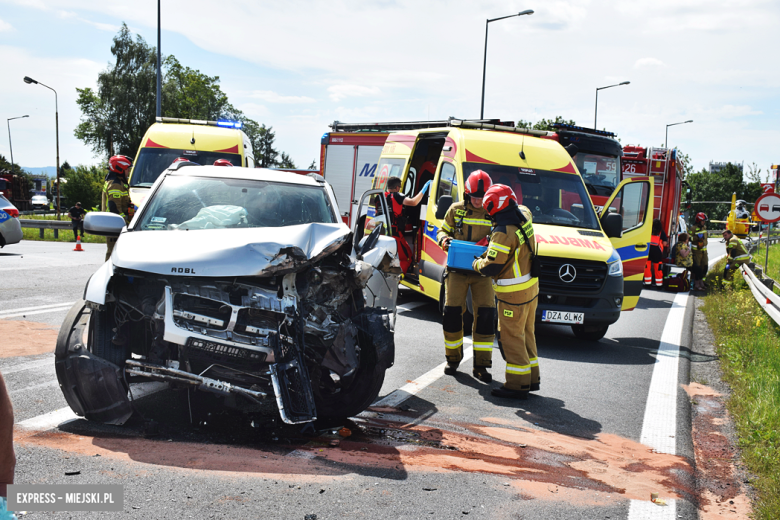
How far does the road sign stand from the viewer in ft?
52.1

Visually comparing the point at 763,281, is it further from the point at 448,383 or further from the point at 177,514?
the point at 177,514

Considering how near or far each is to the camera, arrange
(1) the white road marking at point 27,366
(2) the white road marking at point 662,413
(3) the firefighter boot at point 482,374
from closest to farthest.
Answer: (2) the white road marking at point 662,413 → (1) the white road marking at point 27,366 → (3) the firefighter boot at point 482,374

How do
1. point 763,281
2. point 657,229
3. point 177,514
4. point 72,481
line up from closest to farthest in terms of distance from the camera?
point 177,514 < point 72,481 < point 763,281 < point 657,229

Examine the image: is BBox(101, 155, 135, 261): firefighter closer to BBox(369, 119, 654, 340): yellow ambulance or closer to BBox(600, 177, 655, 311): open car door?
BBox(369, 119, 654, 340): yellow ambulance

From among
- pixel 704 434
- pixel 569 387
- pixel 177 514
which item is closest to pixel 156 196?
pixel 177 514

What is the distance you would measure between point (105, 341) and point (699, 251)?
52.1ft

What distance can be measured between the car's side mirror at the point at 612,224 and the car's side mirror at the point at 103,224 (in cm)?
660

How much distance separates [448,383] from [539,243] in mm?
2886

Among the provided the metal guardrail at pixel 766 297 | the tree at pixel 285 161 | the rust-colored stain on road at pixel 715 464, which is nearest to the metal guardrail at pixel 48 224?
the metal guardrail at pixel 766 297

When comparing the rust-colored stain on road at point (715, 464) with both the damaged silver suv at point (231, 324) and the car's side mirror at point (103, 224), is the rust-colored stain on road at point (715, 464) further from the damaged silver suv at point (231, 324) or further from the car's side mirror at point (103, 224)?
the car's side mirror at point (103, 224)

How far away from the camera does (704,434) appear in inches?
223

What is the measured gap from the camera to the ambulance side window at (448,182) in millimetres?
9719

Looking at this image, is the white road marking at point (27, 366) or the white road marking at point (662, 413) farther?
the white road marking at point (27, 366)

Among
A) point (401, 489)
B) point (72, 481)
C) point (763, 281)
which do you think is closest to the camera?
point (72, 481)
